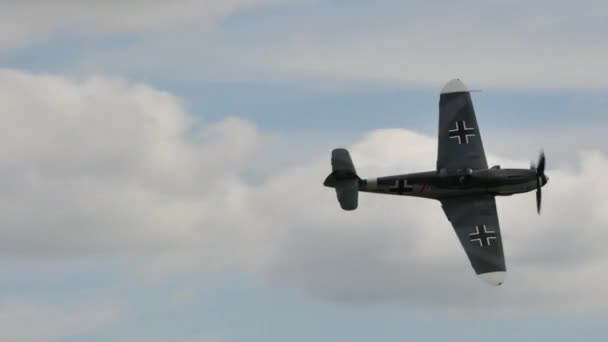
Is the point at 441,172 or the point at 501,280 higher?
the point at 441,172

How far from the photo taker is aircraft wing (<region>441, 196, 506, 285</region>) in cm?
7350

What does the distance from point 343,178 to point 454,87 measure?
9.94m

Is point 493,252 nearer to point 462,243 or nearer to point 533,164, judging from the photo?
point 462,243

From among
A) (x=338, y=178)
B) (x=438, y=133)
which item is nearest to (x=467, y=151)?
(x=438, y=133)

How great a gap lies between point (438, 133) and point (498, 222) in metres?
7.24

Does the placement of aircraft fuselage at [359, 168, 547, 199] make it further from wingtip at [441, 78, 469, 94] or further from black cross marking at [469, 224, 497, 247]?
wingtip at [441, 78, 469, 94]

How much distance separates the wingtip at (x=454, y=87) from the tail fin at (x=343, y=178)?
26.9 ft

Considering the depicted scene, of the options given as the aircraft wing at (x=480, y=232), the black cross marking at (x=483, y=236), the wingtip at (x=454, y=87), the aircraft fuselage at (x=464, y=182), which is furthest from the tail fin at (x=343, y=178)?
the wingtip at (x=454, y=87)

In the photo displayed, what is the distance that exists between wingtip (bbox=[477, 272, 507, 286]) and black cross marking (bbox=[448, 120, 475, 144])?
10223mm

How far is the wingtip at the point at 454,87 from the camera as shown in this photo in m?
83.2

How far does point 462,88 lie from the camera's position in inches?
3282

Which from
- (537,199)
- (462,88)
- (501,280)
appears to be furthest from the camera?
(462,88)

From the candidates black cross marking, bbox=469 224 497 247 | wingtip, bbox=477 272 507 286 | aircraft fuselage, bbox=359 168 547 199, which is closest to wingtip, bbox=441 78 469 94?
aircraft fuselage, bbox=359 168 547 199

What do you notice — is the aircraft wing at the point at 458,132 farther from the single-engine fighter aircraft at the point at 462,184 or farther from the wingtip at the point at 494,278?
the wingtip at the point at 494,278
